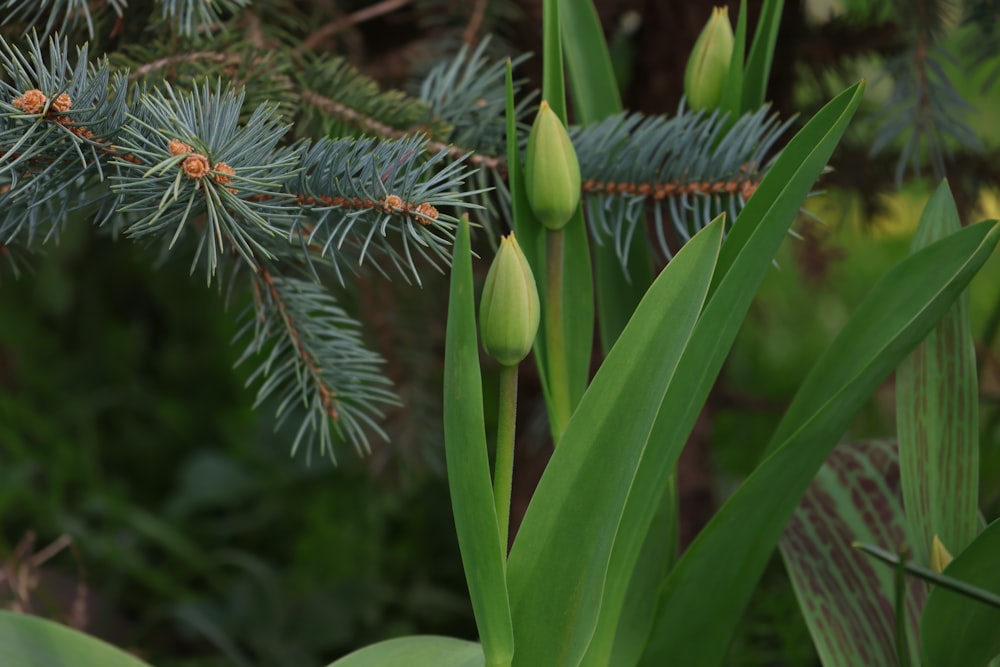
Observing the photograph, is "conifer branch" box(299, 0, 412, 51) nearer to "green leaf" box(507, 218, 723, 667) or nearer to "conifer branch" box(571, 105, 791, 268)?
"conifer branch" box(571, 105, 791, 268)

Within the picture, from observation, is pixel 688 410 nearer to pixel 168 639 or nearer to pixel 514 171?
pixel 514 171

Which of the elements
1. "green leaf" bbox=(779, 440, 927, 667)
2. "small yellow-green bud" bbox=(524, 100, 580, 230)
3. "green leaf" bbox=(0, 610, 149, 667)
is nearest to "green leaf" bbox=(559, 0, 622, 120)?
"small yellow-green bud" bbox=(524, 100, 580, 230)

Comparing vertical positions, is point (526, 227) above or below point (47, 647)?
above

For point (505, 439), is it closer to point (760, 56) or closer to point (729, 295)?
point (729, 295)

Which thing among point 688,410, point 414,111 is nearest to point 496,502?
point 688,410

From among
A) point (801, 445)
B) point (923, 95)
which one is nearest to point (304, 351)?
point (801, 445)

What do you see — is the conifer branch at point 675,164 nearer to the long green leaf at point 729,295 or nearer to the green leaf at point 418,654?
the long green leaf at point 729,295

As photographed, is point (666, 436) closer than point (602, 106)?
Yes
